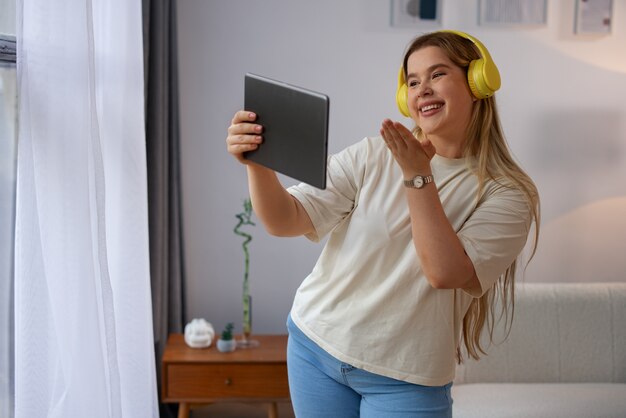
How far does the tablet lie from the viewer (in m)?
1.33

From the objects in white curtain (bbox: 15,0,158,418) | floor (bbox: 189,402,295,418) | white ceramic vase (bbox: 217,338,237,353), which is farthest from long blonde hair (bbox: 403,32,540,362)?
floor (bbox: 189,402,295,418)

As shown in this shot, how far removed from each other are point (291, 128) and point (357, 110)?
208 centimetres

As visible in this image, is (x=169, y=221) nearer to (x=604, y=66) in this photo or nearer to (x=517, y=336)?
(x=517, y=336)

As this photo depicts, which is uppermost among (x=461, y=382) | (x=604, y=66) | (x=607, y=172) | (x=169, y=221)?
(x=604, y=66)

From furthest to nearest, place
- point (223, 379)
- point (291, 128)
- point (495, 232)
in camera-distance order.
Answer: point (223, 379), point (495, 232), point (291, 128)

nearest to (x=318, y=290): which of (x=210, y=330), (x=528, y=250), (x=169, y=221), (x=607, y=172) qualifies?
(x=210, y=330)

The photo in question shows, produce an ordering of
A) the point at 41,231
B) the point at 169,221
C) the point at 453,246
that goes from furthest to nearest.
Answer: the point at 169,221 → the point at 41,231 → the point at 453,246

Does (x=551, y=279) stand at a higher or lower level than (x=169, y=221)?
lower

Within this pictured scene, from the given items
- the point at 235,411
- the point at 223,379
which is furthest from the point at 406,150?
the point at 235,411

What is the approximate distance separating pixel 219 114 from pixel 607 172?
1713mm

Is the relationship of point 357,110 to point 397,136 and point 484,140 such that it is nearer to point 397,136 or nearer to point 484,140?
point 484,140

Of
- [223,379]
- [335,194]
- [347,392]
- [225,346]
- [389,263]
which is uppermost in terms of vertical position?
[335,194]

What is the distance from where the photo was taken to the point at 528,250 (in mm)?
3473

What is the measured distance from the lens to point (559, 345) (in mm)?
3084
